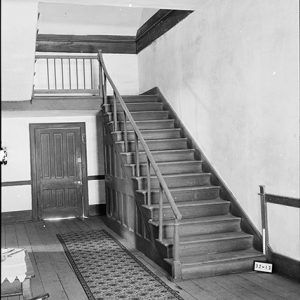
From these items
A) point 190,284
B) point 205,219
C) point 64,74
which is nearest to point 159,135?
A: point 205,219

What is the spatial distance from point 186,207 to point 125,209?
1528 mm

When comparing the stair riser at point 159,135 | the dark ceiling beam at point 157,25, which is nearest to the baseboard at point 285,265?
the stair riser at point 159,135

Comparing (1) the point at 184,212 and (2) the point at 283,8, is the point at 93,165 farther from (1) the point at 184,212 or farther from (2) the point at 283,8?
(2) the point at 283,8

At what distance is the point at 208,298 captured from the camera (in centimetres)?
411

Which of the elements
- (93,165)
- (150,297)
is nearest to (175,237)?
(150,297)

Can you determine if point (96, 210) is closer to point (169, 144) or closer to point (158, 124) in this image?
point (158, 124)

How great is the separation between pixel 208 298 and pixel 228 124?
2536 mm

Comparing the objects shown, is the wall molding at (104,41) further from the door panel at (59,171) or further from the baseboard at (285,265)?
the baseboard at (285,265)

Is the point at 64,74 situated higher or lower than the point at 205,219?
higher

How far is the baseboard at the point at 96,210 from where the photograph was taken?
9.69 m

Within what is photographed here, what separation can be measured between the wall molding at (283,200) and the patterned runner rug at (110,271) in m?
1.52

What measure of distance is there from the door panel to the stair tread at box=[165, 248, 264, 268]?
4999mm

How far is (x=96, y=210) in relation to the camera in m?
9.73

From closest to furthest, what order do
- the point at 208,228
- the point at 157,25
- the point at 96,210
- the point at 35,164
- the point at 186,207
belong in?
1. the point at 208,228
2. the point at 186,207
3. the point at 157,25
4. the point at 35,164
5. the point at 96,210
